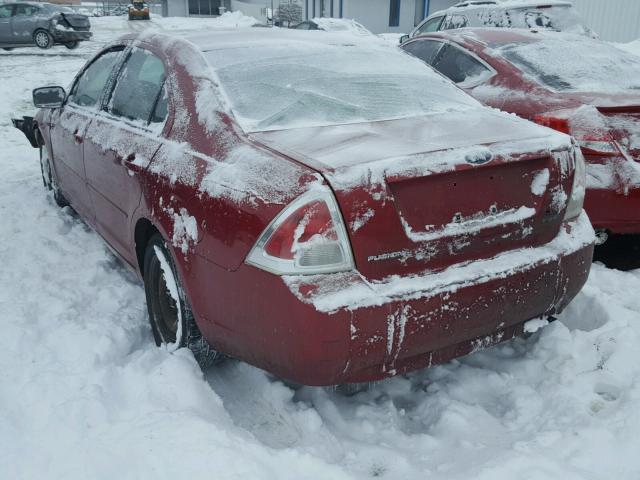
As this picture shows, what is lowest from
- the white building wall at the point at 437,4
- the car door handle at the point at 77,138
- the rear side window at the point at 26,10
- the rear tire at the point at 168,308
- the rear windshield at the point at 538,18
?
the rear tire at the point at 168,308

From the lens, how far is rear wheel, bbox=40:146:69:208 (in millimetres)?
5005

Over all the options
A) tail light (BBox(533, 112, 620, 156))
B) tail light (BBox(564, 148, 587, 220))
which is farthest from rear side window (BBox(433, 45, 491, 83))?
tail light (BBox(564, 148, 587, 220))

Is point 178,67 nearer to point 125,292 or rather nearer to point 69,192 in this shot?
point 125,292

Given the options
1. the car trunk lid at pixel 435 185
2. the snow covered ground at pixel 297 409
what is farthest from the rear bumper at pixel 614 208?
the car trunk lid at pixel 435 185

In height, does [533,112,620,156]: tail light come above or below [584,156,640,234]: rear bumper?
above

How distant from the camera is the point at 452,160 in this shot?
2.20 metres

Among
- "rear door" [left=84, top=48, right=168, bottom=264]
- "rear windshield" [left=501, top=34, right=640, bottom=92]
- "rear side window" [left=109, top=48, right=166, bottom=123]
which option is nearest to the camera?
"rear door" [left=84, top=48, right=168, bottom=264]

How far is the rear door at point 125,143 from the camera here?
117 inches

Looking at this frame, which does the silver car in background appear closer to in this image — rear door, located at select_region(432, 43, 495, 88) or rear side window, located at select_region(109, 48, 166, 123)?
rear door, located at select_region(432, 43, 495, 88)

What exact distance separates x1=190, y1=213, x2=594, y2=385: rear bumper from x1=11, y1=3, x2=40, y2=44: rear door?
2038 cm

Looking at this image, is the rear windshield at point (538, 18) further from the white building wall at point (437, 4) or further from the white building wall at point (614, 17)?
the white building wall at point (437, 4)

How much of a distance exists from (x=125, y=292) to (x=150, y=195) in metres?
1.07

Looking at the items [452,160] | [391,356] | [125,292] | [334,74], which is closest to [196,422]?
[391,356]

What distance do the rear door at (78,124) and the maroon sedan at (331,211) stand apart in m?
0.66
